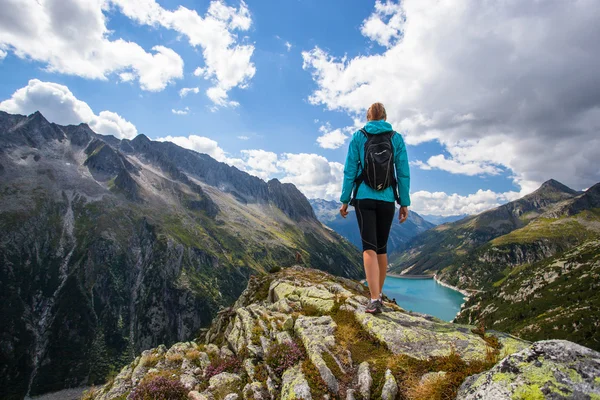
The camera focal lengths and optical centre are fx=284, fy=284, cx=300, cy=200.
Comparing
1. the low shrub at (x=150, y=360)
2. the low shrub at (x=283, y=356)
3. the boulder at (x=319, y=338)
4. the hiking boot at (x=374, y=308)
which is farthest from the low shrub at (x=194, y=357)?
the hiking boot at (x=374, y=308)

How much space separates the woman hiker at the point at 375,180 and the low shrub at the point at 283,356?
10.9ft

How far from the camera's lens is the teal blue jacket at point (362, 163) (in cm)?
928

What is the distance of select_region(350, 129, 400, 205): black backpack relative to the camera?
8.82 metres

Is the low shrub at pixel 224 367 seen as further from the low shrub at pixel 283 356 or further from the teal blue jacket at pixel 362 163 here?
the teal blue jacket at pixel 362 163

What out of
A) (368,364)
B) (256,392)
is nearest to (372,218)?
(368,364)

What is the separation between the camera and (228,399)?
8461mm

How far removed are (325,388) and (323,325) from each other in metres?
3.73

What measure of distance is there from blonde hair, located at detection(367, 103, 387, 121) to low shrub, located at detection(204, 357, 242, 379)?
1052 centimetres

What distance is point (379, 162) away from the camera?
8.77 m

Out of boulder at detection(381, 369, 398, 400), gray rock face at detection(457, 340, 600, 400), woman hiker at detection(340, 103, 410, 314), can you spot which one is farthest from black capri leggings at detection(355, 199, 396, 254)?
gray rock face at detection(457, 340, 600, 400)

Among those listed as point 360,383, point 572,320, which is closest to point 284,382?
point 360,383

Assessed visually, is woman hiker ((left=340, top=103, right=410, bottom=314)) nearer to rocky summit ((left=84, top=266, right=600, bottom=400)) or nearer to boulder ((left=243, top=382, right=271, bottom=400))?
rocky summit ((left=84, top=266, right=600, bottom=400))

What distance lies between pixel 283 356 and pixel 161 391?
4.40 meters

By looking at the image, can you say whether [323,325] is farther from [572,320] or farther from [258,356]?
[572,320]
